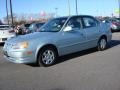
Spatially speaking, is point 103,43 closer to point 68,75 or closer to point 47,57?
point 47,57

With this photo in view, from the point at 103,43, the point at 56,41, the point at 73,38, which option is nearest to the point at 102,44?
the point at 103,43

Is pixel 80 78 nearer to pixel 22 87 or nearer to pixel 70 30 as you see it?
pixel 22 87

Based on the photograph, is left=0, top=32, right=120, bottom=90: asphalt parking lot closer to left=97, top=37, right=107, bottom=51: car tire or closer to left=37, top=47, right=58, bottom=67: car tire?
left=37, top=47, right=58, bottom=67: car tire

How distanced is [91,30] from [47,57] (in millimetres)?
2551

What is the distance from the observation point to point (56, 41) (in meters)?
8.02

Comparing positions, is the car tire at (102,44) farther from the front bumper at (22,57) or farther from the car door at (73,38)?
the front bumper at (22,57)

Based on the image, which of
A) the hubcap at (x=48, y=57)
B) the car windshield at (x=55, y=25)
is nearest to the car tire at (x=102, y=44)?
the car windshield at (x=55, y=25)

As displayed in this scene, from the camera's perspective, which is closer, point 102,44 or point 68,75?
point 68,75

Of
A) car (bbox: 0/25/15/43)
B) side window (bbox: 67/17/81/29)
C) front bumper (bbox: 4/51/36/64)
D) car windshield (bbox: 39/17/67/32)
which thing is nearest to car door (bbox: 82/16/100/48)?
side window (bbox: 67/17/81/29)

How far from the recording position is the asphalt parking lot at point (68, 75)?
561cm

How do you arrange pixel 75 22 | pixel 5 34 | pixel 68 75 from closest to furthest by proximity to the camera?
1. pixel 68 75
2. pixel 75 22
3. pixel 5 34

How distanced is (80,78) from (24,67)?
2432 millimetres

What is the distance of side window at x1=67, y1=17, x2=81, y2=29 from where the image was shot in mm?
8848

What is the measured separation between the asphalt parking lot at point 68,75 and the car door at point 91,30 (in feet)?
2.81
